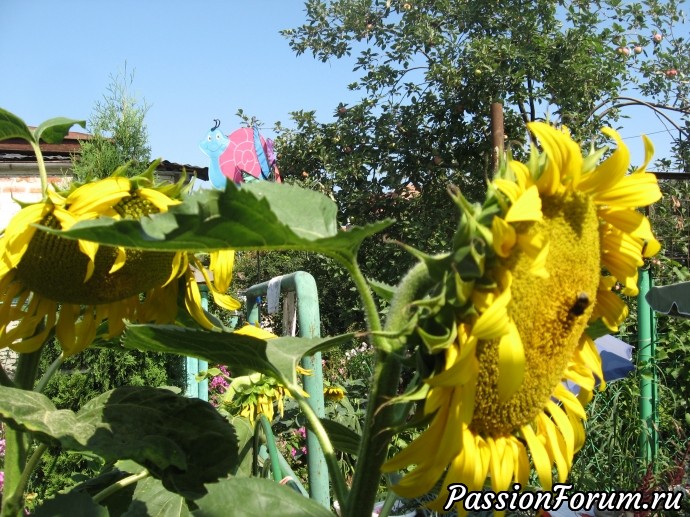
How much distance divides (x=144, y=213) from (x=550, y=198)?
0.34 meters

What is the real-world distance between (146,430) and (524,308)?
0.30 meters

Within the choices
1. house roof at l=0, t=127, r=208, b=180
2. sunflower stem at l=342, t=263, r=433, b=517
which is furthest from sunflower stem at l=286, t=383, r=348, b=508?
house roof at l=0, t=127, r=208, b=180

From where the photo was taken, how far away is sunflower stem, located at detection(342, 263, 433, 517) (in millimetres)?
400

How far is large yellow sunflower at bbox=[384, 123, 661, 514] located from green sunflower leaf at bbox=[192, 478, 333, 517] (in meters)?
0.07

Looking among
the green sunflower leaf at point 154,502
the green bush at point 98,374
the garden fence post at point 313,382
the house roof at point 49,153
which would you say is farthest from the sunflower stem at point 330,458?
the house roof at point 49,153

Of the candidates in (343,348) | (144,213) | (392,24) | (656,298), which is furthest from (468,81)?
(144,213)

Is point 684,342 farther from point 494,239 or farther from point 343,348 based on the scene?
point 494,239

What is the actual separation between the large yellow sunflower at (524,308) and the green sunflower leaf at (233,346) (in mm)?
106

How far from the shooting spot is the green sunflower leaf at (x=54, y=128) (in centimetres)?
61

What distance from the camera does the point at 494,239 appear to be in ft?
1.16

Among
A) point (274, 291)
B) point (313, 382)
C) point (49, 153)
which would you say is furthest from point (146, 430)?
point (49, 153)

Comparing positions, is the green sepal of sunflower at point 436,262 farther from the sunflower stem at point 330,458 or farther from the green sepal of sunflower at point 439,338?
the sunflower stem at point 330,458

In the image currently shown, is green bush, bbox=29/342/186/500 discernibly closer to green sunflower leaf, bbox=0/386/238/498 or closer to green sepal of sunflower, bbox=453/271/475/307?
green sunflower leaf, bbox=0/386/238/498

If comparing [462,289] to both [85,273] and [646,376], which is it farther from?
[646,376]
